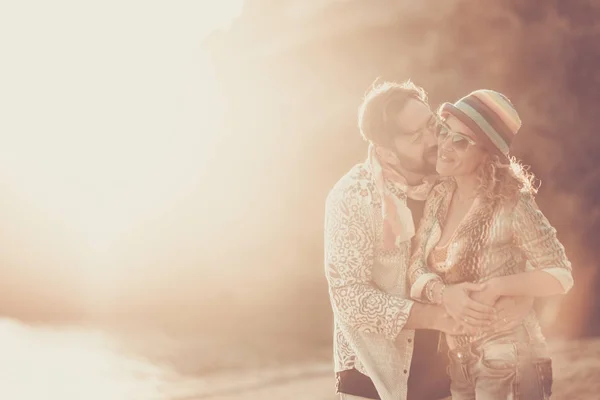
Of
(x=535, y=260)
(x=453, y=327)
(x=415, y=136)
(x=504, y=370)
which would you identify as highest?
(x=415, y=136)

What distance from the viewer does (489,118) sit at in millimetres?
3107

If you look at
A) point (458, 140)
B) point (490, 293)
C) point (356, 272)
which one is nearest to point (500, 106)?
point (458, 140)

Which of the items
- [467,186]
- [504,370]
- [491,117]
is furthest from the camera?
[467,186]

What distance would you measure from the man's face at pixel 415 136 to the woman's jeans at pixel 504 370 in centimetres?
74

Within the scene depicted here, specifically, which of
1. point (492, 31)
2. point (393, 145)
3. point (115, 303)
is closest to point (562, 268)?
point (393, 145)

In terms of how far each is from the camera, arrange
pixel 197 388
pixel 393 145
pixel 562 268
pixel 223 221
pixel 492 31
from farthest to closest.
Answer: pixel 223 221, pixel 492 31, pixel 197 388, pixel 393 145, pixel 562 268

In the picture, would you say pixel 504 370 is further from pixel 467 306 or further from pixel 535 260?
pixel 535 260

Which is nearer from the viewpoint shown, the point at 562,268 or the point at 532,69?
the point at 562,268

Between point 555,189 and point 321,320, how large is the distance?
3037mm

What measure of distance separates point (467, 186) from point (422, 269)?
35 cm

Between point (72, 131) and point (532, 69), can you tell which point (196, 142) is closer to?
point (72, 131)

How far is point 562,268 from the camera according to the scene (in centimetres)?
303

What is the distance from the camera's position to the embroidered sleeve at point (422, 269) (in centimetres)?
314

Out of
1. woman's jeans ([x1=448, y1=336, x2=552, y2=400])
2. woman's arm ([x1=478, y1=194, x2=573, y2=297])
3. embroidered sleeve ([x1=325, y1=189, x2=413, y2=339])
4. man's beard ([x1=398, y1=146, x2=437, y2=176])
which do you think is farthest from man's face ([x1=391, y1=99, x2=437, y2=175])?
woman's jeans ([x1=448, y1=336, x2=552, y2=400])
